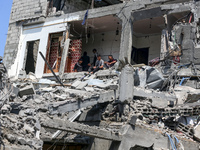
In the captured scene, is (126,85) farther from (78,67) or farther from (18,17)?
(18,17)

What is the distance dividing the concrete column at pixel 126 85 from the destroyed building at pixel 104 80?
0.11 feet

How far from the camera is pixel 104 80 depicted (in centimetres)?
1530

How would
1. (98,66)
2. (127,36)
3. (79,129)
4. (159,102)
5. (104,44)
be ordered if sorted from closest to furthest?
(79,129), (159,102), (127,36), (98,66), (104,44)

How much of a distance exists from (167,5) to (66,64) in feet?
20.1

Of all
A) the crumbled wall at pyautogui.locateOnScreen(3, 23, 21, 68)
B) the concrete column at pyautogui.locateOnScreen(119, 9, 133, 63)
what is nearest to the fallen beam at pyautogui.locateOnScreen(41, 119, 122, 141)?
the concrete column at pyautogui.locateOnScreen(119, 9, 133, 63)

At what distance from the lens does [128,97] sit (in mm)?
10922

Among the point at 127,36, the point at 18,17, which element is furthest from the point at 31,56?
the point at 127,36

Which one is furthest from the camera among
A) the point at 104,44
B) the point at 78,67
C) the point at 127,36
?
the point at 104,44

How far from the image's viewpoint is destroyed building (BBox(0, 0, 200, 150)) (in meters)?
9.28

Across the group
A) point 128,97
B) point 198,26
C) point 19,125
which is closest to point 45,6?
point 198,26

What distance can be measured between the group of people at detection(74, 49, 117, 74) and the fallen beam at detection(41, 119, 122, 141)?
763 centimetres

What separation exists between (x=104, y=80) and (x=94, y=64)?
3826 millimetres

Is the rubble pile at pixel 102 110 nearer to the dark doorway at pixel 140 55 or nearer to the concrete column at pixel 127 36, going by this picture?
the concrete column at pixel 127 36

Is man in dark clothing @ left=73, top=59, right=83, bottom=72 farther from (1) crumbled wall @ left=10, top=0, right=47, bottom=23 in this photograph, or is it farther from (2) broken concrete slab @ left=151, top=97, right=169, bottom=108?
(2) broken concrete slab @ left=151, top=97, right=169, bottom=108
